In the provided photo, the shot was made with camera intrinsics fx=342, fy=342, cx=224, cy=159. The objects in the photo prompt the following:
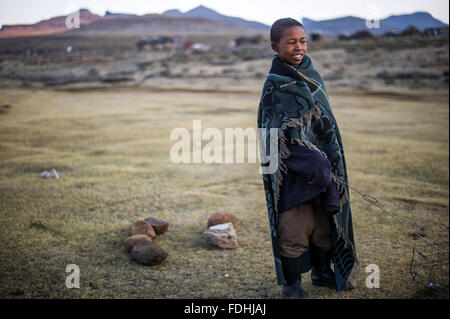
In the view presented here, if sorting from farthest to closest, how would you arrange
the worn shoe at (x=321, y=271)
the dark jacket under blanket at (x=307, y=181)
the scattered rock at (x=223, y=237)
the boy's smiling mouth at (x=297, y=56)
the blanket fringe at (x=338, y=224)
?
the scattered rock at (x=223, y=237) < the worn shoe at (x=321, y=271) < the blanket fringe at (x=338, y=224) < the boy's smiling mouth at (x=297, y=56) < the dark jacket under blanket at (x=307, y=181)

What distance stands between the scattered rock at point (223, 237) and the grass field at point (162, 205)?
0.32 ft

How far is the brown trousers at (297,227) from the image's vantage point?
8.28 ft

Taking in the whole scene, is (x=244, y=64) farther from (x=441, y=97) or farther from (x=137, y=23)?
(x=137, y=23)

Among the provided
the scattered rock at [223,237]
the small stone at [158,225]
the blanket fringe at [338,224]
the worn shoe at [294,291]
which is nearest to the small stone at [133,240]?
the small stone at [158,225]

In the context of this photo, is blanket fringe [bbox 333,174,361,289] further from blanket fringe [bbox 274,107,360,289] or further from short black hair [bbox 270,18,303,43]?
short black hair [bbox 270,18,303,43]

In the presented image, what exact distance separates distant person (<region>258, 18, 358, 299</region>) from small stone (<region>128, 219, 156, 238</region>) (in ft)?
5.27

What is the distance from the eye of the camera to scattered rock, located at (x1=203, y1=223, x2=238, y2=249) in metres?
3.56

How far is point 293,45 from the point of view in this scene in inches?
94.9

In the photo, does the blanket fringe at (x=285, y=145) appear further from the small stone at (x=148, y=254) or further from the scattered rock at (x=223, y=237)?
the small stone at (x=148, y=254)

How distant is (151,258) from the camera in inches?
125

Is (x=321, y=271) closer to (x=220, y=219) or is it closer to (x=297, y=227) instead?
(x=297, y=227)

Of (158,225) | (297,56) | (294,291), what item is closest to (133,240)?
(158,225)

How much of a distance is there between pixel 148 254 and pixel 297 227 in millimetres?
1473

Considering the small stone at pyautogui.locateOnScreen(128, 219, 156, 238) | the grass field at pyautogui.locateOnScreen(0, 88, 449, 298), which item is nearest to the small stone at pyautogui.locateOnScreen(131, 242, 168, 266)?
the grass field at pyautogui.locateOnScreen(0, 88, 449, 298)
